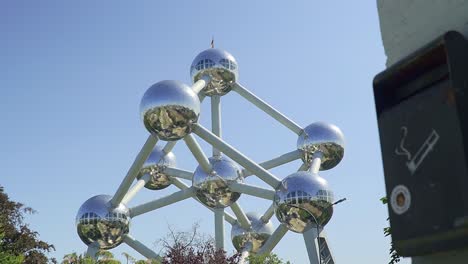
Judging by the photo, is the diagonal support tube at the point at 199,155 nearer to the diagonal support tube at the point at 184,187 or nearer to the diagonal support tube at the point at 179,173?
the diagonal support tube at the point at 179,173

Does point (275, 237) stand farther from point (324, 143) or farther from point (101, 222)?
point (101, 222)

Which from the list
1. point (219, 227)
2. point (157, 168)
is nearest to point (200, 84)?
point (157, 168)

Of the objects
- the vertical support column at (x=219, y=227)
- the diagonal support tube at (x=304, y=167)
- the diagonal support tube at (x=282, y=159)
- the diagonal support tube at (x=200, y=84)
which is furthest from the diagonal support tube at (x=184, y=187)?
the diagonal support tube at (x=200, y=84)

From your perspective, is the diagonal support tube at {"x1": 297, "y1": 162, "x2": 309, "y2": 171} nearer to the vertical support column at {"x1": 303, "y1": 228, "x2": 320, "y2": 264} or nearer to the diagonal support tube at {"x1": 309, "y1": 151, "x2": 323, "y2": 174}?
the diagonal support tube at {"x1": 309, "y1": 151, "x2": 323, "y2": 174}

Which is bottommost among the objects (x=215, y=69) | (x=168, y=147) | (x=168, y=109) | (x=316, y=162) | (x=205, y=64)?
(x=168, y=109)

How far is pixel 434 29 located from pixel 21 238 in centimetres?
3744

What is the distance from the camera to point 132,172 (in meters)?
Result: 20.1

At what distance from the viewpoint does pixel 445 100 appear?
2131 millimetres

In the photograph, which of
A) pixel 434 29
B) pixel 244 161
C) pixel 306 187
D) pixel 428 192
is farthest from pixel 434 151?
pixel 244 161

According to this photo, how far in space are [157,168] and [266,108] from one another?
543cm

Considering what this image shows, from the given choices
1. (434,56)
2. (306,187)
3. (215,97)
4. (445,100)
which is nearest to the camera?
(445,100)

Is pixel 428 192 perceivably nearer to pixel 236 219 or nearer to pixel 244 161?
pixel 244 161

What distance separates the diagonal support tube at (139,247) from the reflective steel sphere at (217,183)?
286 centimetres

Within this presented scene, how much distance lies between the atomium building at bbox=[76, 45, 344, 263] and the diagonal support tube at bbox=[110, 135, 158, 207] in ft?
0.11
